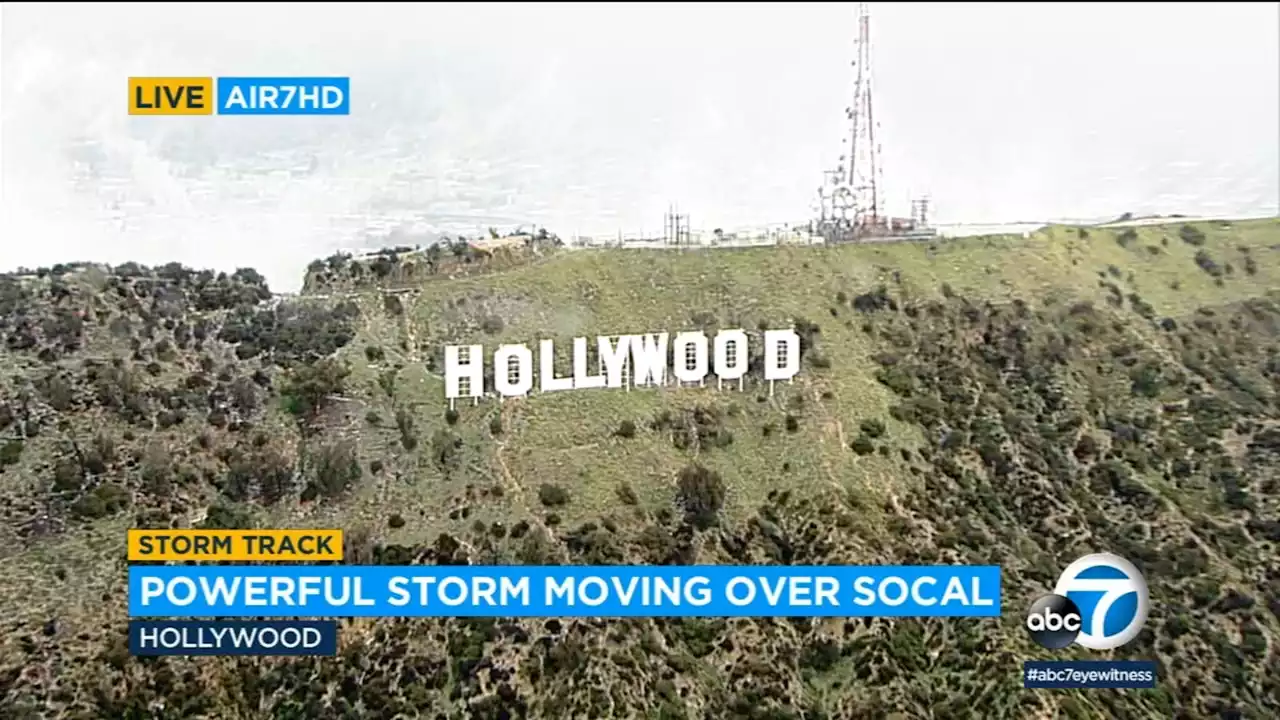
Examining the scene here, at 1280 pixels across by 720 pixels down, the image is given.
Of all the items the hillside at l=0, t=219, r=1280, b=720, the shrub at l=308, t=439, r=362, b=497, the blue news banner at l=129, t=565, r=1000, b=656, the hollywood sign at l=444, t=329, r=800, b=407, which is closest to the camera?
the blue news banner at l=129, t=565, r=1000, b=656

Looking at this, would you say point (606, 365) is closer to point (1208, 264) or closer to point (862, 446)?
point (862, 446)

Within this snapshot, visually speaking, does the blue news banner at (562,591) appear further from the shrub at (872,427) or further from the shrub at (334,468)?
the shrub at (872,427)

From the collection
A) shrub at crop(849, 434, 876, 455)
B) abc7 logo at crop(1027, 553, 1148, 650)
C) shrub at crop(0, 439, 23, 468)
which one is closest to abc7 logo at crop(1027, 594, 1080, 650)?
abc7 logo at crop(1027, 553, 1148, 650)

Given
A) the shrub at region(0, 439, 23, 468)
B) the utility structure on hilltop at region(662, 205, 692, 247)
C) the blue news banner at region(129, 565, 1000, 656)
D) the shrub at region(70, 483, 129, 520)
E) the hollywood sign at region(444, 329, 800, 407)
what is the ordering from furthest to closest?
1. the utility structure on hilltop at region(662, 205, 692, 247)
2. the hollywood sign at region(444, 329, 800, 407)
3. the shrub at region(0, 439, 23, 468)
4. the shrub at region(70, 483, 129, 520)
5. the blue news banner at region(129, 565, 1000, 656)

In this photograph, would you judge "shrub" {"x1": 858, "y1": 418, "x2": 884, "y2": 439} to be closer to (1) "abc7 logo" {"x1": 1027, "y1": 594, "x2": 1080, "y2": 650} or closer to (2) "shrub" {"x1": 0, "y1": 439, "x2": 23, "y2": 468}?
(1) "abc7 logo" {"x1": 1027, "y1": 594, "x2": 1080, "y2": 650}

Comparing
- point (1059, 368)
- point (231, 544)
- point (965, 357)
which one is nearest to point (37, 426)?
point (231, 544)

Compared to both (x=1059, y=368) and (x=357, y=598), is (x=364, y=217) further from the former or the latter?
(x=1059, y=368)

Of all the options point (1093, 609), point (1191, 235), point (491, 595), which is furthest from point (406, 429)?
point (1191, 235)
